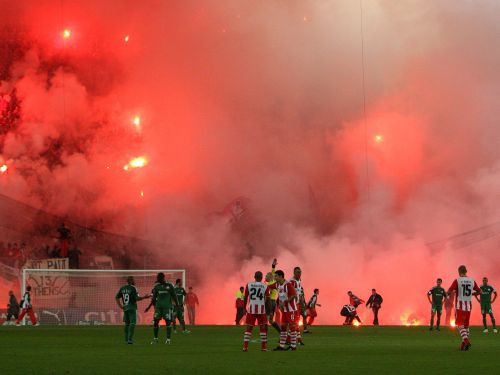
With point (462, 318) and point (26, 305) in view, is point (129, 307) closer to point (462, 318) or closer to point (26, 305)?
point (462, 318)

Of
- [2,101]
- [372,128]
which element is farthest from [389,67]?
[2,101]

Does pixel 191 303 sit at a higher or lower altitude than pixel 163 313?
higher

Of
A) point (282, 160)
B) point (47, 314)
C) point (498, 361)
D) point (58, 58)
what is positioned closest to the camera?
point (498, 361)

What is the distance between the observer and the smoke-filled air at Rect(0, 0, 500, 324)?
45.9m

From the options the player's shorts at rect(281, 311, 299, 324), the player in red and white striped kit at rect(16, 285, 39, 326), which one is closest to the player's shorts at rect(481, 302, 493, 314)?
the player's shorts at rect(281, 311, 299, 324)

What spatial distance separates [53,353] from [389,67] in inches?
1298

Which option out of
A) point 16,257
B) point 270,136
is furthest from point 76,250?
point 270,136

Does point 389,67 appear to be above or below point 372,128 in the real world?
above

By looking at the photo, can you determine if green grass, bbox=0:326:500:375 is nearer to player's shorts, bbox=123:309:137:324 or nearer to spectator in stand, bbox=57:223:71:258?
player's shorts, bbox=123:309:137:324

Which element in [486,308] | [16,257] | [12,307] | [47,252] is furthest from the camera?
[47,252]

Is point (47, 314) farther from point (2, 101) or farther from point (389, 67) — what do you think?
point (389, 67)

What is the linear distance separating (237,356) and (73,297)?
2170 centimetres

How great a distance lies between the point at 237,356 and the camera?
19.3 m

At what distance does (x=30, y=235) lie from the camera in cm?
4825
